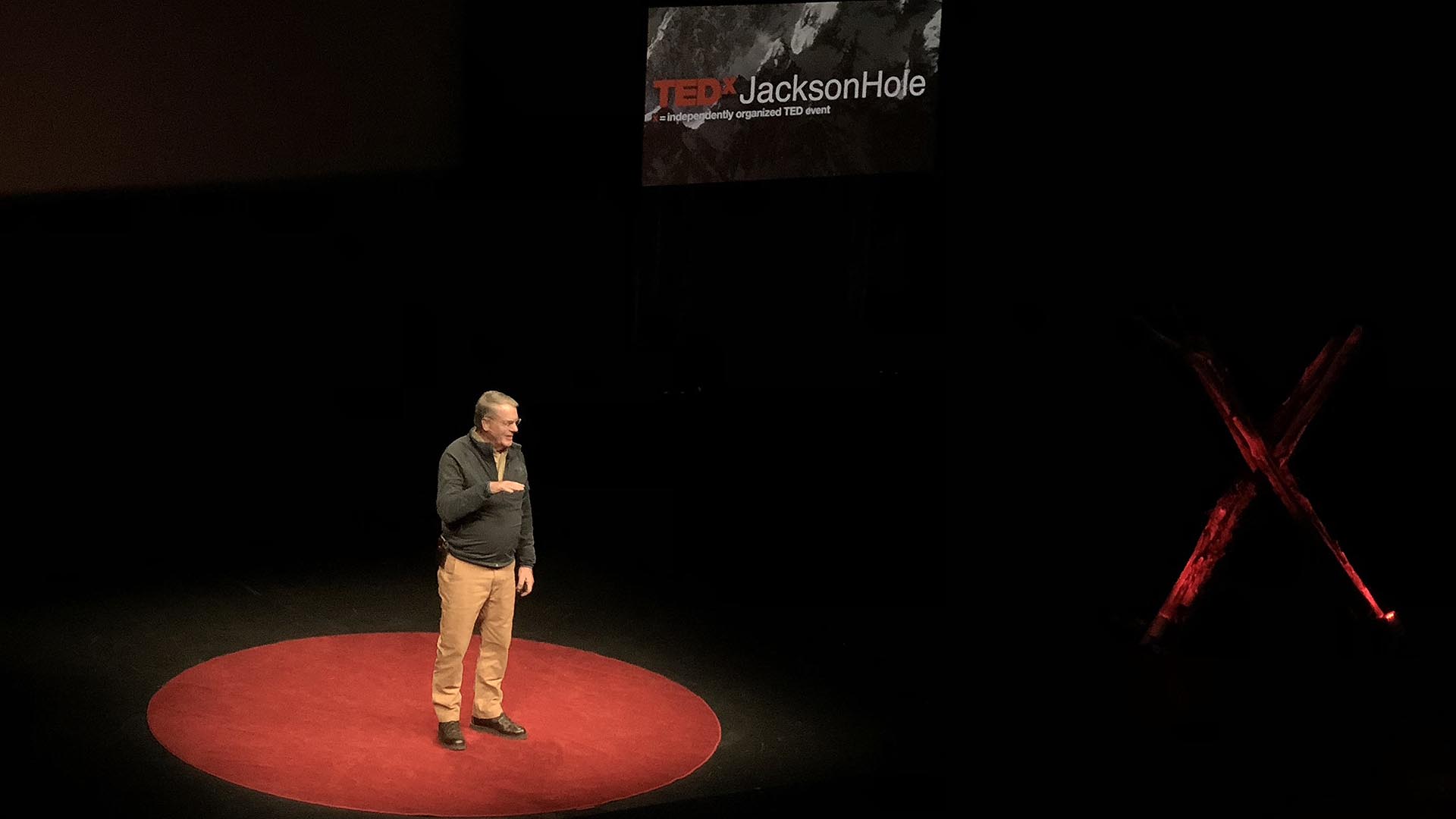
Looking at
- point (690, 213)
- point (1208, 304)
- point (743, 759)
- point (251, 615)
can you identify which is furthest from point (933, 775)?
point (690, 213)

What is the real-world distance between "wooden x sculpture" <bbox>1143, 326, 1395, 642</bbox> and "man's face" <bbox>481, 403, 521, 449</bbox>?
3.60 metres

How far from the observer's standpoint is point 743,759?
6.96 meters

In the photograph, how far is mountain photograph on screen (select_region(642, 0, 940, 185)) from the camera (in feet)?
36.0

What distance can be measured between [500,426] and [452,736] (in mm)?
1201

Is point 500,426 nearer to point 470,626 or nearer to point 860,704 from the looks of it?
point 470,626

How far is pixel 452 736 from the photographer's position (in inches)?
268

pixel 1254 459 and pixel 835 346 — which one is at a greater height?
pixel 835 346

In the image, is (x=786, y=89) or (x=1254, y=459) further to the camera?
(x=786, y=89)

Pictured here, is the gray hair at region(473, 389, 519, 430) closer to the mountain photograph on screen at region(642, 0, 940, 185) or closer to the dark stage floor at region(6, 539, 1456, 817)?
the dark stage floor at region(6, 539, 1456, 817)

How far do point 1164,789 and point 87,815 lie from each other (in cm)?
398

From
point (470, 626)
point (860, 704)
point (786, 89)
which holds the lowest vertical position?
point (860, 704)

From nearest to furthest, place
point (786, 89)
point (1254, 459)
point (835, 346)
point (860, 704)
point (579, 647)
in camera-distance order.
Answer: point (860, 704)
point (579, 647)
point (1254, 459)
point (786, 89)
point (835, 346)

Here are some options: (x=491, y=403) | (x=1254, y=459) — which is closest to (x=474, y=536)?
(x=491, y=403)

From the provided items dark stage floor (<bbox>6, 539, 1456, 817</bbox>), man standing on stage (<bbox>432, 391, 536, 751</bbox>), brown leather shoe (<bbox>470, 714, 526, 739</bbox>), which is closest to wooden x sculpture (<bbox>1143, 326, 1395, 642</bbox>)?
dark stage floor (<bbox>6, 539, 1456, 817</bbox>)
